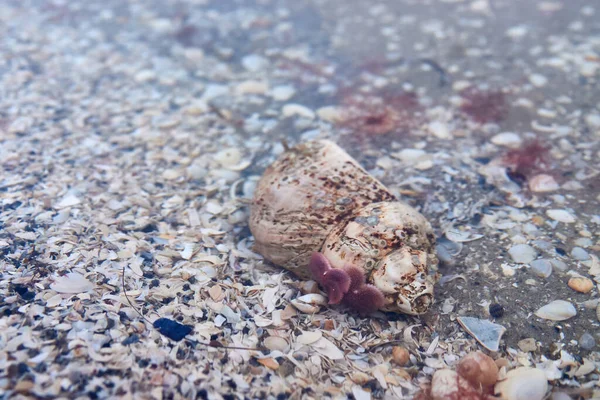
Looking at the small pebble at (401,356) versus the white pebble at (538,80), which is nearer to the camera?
the small pebble at (401,356)

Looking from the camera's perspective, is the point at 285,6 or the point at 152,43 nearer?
the point at 152,43

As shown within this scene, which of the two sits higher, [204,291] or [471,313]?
[204,291]

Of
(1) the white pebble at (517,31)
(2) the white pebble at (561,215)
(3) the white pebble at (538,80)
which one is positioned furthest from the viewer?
(1) the white pebble at (517,31)

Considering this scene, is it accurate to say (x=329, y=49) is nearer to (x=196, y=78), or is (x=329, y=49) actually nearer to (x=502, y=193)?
(x=196, y=78)

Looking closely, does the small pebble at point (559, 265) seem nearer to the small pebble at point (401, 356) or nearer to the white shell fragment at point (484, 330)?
the white shell fragment at point (484, 330)

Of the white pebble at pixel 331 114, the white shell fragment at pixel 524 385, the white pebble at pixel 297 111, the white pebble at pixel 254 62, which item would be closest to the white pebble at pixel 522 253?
the white shell fragment at pixel 524 385

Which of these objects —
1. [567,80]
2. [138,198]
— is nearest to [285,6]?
[567,80]

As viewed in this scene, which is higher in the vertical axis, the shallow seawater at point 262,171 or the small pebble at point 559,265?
the shallow seawater at point 262,171

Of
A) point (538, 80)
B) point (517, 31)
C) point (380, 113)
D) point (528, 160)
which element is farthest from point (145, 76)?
point (517, 31)

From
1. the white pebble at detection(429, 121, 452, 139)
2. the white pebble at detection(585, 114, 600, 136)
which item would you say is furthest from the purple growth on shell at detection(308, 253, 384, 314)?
the white pebble at detection(585, 114, 600, 136)
